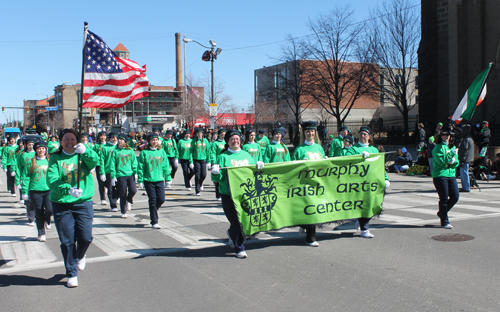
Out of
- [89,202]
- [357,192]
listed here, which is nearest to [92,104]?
[89,202]

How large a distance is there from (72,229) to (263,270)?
2.42m

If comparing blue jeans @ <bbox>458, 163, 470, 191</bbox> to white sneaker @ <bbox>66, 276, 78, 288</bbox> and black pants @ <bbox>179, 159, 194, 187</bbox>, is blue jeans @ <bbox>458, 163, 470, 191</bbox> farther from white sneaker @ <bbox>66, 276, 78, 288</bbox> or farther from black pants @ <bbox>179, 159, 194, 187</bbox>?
white sneaker @ <bbox>66, 276, 78, 288</bbox>

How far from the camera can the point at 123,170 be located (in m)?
10.3

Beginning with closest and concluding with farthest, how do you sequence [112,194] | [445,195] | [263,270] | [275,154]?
1. [263,270]
2. [445,195]
3. [275,154]
4. [112,194]

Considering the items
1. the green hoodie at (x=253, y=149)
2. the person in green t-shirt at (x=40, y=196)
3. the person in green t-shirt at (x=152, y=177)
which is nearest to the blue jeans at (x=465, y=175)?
the green hoodie at (x=253, y=149)

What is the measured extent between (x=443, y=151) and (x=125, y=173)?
6457 mm

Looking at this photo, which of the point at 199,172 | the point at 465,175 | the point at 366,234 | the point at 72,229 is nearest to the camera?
the point at 72,229

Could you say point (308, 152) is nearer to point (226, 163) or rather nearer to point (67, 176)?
point (226, 163)

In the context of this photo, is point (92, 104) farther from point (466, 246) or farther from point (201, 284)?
point (466, 246)

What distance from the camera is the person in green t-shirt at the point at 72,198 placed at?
567 centimetres

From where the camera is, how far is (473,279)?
5.50 m

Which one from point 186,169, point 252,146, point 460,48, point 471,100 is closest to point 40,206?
point 252,146

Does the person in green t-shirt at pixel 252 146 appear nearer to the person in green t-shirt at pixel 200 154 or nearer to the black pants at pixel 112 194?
the black pants at pixel 112 194

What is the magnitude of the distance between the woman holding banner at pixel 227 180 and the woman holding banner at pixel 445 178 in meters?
3.63
